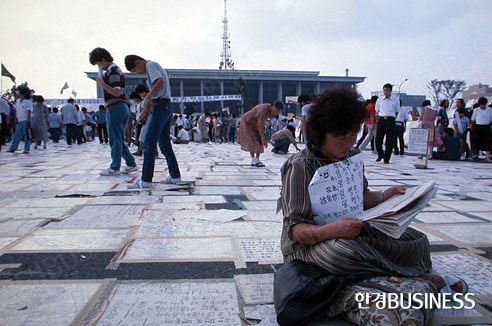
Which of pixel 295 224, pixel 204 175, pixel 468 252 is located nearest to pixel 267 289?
pixel 295 224

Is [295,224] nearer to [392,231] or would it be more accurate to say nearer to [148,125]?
[392,231]

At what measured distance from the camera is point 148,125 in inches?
169

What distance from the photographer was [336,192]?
1.60 m

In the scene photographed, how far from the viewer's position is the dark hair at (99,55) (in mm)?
4965

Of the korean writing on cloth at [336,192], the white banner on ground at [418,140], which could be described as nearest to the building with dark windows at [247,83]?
the white banner on ground at [418,140]

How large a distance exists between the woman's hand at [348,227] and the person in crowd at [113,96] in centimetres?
438

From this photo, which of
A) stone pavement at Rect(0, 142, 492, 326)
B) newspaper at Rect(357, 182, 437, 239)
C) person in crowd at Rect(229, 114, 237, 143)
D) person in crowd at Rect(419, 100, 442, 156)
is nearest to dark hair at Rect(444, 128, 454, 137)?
person in crowd at Rect(419, 100, 442, 156)

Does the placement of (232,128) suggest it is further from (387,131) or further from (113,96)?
(113,96)

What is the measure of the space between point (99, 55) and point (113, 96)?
0.57 m

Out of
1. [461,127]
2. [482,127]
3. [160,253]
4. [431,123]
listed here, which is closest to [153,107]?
[160,253]

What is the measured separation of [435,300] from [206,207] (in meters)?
2.35

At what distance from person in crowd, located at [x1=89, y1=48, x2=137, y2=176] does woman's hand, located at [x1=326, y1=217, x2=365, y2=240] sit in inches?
172

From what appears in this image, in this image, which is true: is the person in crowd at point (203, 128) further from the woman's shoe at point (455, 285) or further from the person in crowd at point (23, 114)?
the woman's shoe at point (455, 285)

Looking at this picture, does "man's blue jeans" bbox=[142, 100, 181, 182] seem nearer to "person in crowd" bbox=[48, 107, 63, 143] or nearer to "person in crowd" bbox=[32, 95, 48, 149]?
"person in crowd" bbox=[32, 95, 48, 149]
